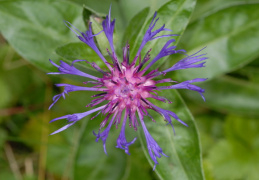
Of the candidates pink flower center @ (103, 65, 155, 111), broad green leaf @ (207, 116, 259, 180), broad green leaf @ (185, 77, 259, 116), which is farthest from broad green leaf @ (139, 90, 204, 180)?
broad green leaf @ (207, 116, 259, 180)

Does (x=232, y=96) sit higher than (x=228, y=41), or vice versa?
(x=228, y=41)

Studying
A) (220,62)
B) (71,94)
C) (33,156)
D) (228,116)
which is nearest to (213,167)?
(228,116)

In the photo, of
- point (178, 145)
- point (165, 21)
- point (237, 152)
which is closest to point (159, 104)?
point (178, 145)

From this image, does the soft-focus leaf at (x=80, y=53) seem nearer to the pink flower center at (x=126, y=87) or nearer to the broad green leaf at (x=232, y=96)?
the pink flower center at (x=126, y=87)

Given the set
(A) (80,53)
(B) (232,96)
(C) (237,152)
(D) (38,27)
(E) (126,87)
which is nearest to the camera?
(E) (126,87)

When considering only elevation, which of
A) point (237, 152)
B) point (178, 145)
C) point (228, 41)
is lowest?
point (237, 152)

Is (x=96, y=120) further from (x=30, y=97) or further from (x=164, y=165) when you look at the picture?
(x=30, y=97)

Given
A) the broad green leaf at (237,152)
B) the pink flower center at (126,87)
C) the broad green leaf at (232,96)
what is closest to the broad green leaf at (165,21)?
the pink flower center at (126,87)

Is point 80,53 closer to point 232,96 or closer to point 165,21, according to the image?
point 165,21
